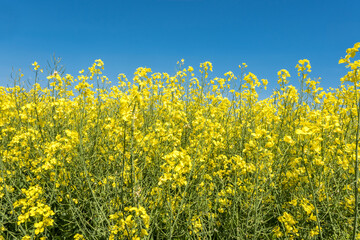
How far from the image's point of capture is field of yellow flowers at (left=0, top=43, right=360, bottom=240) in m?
2.00

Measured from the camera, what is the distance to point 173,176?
74.7 inches

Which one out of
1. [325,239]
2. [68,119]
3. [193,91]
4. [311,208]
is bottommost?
[325,239]

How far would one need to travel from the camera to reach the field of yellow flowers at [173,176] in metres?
2.00

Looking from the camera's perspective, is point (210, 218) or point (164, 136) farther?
point (164, 136)

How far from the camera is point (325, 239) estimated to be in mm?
2541

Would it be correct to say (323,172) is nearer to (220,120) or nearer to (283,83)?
(283,83)

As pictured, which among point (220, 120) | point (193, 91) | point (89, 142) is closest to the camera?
point (89, 142)

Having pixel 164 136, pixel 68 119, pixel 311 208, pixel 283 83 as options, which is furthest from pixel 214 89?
pixel 311 208

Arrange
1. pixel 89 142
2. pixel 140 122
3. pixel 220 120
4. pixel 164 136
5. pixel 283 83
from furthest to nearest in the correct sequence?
pixel 220 120 < pixel 283 83 < pixel 89 142 < pixel 164 136 < pixel 140 122

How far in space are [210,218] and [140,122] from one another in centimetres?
137

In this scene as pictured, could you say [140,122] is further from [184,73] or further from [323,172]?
[184,73]

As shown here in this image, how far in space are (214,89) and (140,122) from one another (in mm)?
3773

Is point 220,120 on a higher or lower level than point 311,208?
higher

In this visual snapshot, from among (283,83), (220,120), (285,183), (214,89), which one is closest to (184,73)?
(214,89)
